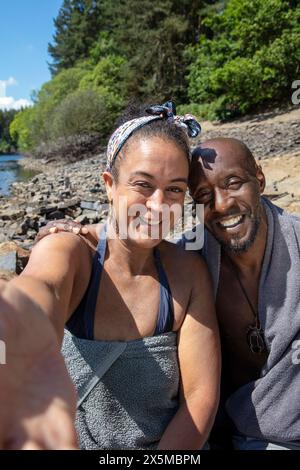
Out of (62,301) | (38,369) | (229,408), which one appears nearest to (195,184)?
(62,301)

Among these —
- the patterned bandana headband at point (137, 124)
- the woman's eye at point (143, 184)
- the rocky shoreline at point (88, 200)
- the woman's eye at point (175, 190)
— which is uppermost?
the patterned bandana headband at point (137, 124)

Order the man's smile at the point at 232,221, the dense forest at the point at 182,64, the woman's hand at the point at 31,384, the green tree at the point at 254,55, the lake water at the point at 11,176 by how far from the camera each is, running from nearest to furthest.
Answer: the woman's hand at the point at 31,384 < the man's smile at the point at 232,221 < the lake water at the point at 11,176 < the green tree at the point at 254,55 < the dense forest at the point at 182,64

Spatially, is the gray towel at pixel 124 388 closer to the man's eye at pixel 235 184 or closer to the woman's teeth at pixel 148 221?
the woman's teeth at pixel 148 221

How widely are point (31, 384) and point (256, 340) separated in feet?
4.68

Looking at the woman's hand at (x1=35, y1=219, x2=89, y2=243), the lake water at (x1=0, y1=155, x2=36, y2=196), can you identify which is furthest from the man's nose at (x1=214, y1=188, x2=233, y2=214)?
the lake water at (x1=0, y1=155, x2=36, y2=196)

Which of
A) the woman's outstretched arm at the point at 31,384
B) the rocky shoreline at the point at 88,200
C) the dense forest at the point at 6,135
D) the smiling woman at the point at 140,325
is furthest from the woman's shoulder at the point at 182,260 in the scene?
the dense forest at the point at 6,135

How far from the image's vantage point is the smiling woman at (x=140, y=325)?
1.80 metres

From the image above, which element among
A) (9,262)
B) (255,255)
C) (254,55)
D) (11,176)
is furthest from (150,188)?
(11,176)

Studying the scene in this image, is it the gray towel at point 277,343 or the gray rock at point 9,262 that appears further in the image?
the gray rock at point 9,262

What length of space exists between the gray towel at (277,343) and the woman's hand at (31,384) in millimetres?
1281

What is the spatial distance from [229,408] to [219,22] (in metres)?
28.8
